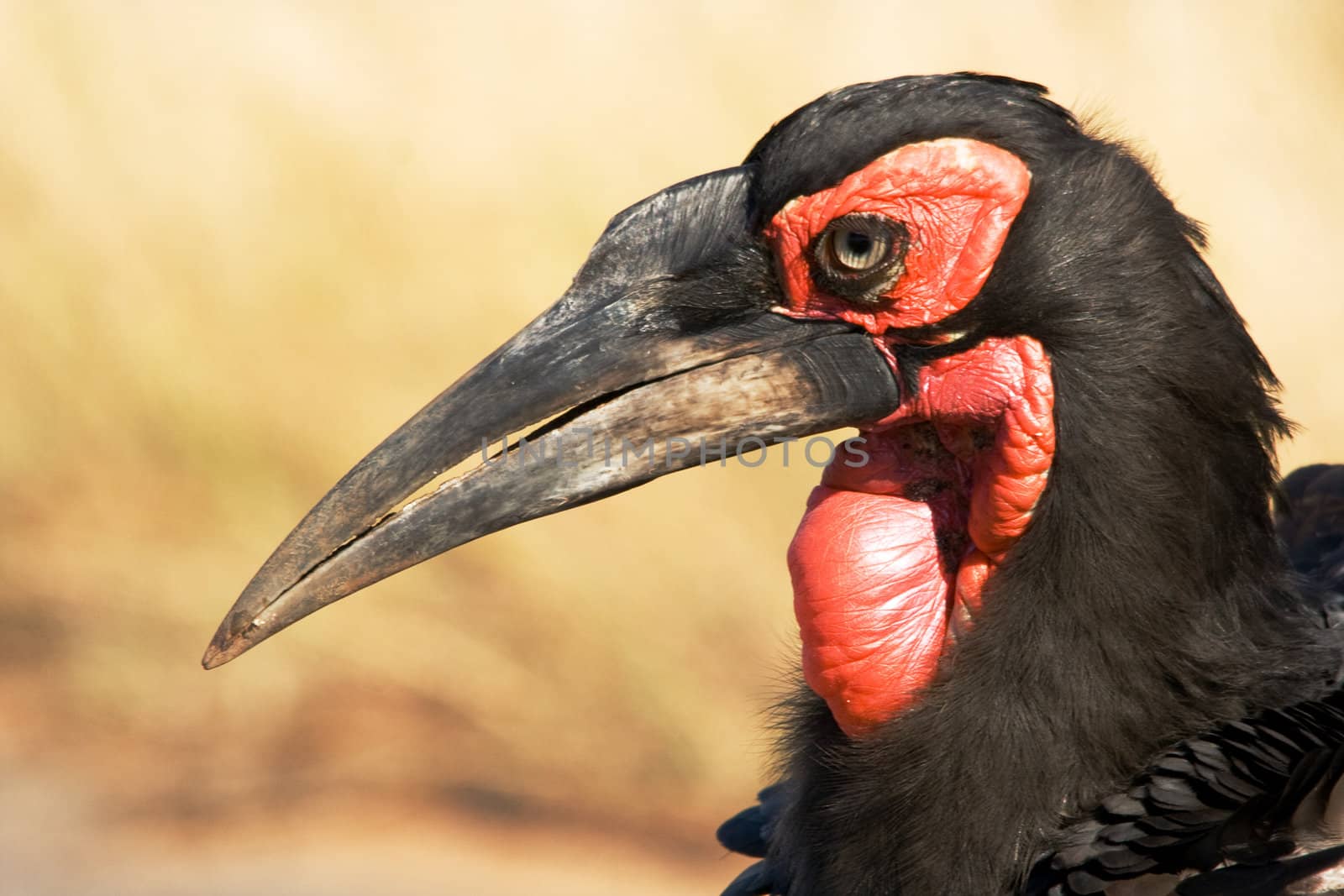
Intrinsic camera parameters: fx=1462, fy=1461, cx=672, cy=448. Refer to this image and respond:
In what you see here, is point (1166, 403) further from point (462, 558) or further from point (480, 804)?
point (462, 558)

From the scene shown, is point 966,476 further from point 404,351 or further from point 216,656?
point 404,351

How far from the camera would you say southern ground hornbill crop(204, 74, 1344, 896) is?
Result: 7.73ft

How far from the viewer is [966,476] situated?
2.60 metres

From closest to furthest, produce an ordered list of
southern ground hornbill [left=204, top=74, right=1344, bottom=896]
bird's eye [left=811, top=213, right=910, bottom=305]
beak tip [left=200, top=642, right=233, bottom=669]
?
southern ground hornbill [left=204, top=74, right=1344, bottom=896] → bird's eye [left=811, top=213, right=910, bottom=305] → beak tip [left=200, top=642, right=233, bottom=669]

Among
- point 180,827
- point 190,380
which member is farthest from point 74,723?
point 190,380

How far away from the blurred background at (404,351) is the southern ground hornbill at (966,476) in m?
2.68

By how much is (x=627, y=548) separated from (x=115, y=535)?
208 centimetres

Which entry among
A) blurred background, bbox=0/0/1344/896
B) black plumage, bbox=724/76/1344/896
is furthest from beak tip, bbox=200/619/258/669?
blurred background, bbox=0/0/1344/896

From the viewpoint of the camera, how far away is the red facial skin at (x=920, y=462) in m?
2.43

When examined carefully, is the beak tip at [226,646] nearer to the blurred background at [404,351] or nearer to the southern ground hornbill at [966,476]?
the southern ground hornbill at [966,476]

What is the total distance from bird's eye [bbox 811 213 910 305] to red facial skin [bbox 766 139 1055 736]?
16 millimetres

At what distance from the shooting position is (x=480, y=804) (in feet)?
16.9

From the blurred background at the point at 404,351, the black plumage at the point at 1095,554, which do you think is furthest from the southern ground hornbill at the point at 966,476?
the blurred background at the point at 404,351

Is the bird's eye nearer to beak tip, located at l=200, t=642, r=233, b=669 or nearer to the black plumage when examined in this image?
the black plumage
